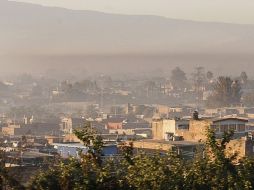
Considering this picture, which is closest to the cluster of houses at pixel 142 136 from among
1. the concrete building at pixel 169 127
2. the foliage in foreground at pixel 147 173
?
the concrete building at pixel 169 127

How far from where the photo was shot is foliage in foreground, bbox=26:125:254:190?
39.1ft

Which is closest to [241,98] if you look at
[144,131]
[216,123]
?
[144,131]

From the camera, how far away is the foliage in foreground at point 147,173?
11.9m

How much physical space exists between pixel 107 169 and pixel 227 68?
18561cm

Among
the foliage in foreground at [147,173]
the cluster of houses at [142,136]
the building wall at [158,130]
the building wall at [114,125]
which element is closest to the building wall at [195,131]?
the cluster of houses at [142,136]

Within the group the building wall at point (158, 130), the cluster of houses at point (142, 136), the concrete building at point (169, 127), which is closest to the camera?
the cluster of houses at point (142, 136)

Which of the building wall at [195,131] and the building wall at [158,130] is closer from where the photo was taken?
the building wall at [195,131]

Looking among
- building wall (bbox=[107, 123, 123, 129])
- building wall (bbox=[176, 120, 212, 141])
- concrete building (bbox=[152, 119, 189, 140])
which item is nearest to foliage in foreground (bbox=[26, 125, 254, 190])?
building wall (bbox=[176, 120, 212, 141])

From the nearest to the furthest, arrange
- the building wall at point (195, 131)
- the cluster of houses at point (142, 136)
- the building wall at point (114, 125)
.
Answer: the cluster of houses at point (142, 136)
the building wall at point (195, 131)
the building wall at point (114, 125)

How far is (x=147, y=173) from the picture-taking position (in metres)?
11.9

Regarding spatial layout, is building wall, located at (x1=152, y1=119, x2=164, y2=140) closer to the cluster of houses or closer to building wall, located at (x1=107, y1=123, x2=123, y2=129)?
the cluster of houses

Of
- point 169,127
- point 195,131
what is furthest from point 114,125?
point 195,131

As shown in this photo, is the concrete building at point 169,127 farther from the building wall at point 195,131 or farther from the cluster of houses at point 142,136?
the building wall at point 195,131

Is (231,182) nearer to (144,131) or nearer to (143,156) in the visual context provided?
(143,156)
